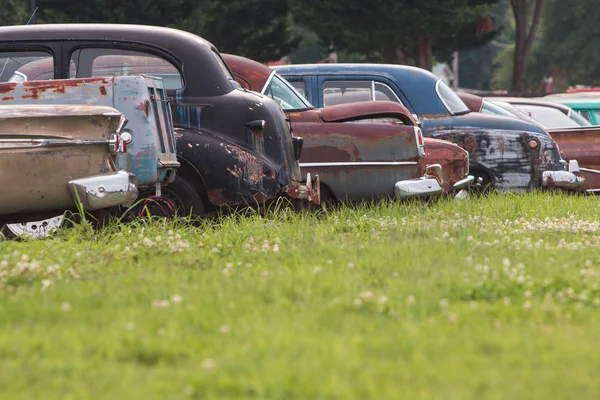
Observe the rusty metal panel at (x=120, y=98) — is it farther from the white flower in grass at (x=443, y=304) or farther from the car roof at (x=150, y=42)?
the white flower in grass at (x=443, y=304)

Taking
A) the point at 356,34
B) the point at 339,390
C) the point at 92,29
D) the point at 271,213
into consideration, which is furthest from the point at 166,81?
the point at 356,34

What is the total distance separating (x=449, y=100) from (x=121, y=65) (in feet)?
15.9

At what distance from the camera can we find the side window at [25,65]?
8.91 m

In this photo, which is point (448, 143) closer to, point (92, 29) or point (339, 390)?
point (92, 29)

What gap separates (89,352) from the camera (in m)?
4.43

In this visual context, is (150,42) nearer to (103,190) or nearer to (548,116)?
(103,190)

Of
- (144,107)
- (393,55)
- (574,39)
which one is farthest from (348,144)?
(574,39)

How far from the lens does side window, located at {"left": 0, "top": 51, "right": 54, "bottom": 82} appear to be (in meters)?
8.91

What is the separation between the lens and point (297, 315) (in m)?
5.00

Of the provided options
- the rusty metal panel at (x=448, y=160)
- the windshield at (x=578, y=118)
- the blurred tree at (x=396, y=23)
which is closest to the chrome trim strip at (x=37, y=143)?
the rusty metal panel at (x=448, y=160)

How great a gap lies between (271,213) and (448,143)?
3.28 meters

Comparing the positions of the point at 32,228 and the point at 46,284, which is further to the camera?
the point at 32,228

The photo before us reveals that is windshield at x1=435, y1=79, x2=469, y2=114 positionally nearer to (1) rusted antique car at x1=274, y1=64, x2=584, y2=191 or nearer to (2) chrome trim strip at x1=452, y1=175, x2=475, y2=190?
(1) rusted antique car at x1=274, y1=64, x2=584, y2=191

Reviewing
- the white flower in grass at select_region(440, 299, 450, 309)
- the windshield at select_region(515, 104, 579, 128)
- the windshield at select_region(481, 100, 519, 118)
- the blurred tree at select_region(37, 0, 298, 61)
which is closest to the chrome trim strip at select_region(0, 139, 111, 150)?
the white flower in grass at select_region(440, 299, 450, 309)
